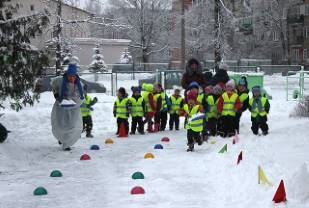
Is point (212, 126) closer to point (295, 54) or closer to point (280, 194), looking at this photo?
point (280, 194)

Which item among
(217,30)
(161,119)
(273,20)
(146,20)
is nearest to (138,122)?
(161,119)

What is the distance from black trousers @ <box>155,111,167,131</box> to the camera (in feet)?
56.8

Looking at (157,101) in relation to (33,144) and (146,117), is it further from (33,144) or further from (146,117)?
(33,144)

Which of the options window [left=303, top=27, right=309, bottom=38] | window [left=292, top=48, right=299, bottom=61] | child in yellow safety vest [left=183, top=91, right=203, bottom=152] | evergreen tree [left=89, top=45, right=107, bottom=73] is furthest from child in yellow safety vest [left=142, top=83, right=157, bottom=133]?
window [left=292, top=48, right=299, bottom=61]

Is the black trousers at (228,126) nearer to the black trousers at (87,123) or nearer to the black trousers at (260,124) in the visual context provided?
the black trousers at (260,124)

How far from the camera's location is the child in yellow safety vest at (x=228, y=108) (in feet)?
46.8

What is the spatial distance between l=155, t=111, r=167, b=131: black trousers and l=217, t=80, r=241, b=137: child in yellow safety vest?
10.4 ft

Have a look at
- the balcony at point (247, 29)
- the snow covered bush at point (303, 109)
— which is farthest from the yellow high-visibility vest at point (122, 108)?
the balcony at point (247, 29)

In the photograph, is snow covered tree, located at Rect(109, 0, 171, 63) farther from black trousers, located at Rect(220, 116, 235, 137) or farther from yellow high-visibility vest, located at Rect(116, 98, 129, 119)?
black trousers, located at Rect(220, 116, 235, 137)

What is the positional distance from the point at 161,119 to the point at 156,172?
7.67 metres

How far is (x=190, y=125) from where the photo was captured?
12.4 meters

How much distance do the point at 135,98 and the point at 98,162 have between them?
5622mm

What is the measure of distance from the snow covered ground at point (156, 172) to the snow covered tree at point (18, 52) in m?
1.48

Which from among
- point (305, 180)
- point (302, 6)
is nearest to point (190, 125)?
point (305, 180)
